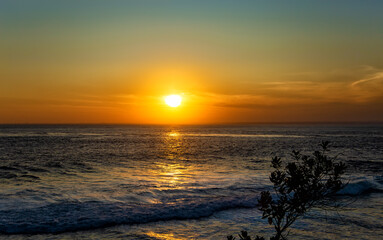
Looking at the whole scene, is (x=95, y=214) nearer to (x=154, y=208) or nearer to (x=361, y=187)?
(x=154, y=208)

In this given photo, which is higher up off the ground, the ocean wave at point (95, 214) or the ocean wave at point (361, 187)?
the ocean wave at point (361, 187)

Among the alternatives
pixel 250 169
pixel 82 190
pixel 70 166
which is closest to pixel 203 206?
pixel 82 190

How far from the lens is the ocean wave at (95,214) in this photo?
12.4m

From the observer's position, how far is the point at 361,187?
19734 mm

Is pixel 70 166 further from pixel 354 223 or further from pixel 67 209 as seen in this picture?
pixel 354 223

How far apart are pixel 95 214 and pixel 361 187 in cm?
1710

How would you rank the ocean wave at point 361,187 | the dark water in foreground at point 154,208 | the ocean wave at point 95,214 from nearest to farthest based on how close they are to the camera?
the dark water in foreground at point 154,208 → the ocean wave at point 95,214 → the ocean wave at point 361,187

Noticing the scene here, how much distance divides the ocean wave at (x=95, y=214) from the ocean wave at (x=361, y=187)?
7.33 metres

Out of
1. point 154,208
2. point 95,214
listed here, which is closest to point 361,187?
point 154,208

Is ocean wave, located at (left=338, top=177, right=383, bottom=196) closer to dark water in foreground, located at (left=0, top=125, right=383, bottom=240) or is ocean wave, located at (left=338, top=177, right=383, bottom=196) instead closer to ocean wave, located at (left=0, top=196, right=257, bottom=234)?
dark water in foreground, located at (left=0, top=125, right=383, bottom=240)

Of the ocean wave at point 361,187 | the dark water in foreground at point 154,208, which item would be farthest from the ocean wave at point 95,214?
the ocean wave at point 361,187

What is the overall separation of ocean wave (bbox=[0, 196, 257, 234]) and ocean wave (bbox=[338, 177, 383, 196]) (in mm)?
7333

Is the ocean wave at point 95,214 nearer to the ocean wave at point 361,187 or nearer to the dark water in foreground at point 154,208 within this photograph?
the dark water in foreground at point 154,208

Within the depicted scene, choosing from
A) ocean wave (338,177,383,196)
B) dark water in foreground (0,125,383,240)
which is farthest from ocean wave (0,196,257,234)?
ocean wave (338,177,383,196)
